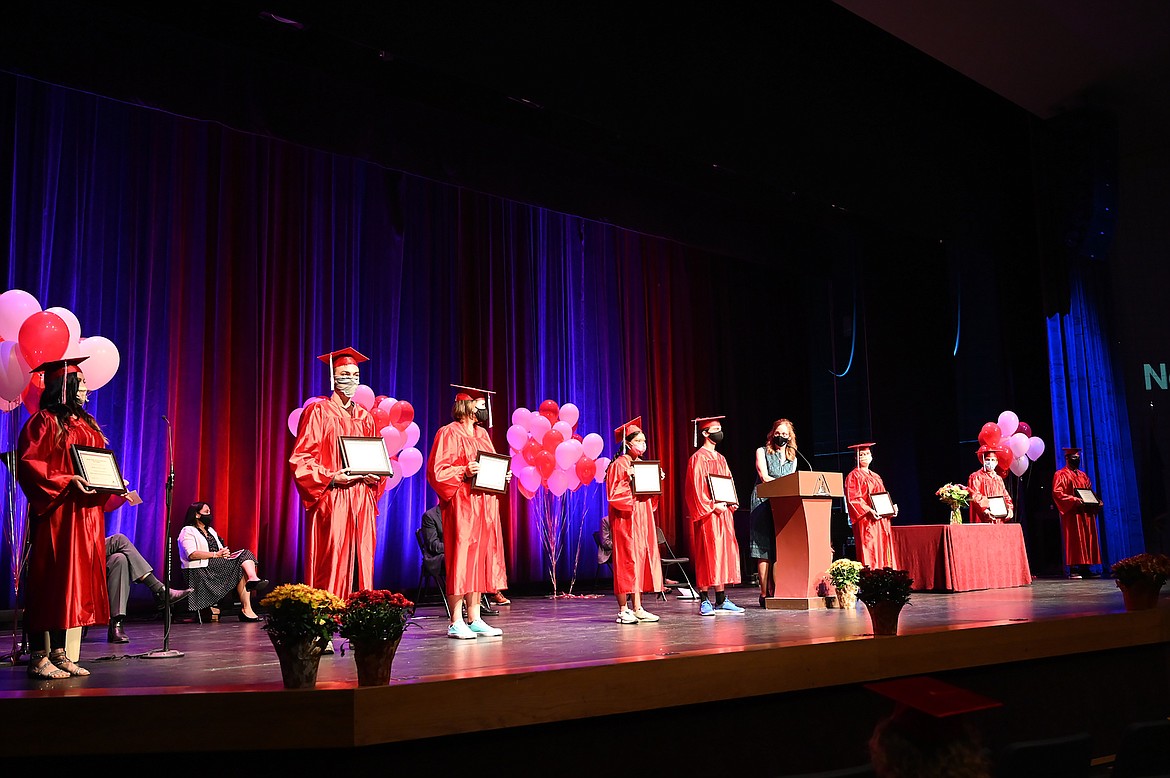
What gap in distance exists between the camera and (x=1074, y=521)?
12461 millimetres

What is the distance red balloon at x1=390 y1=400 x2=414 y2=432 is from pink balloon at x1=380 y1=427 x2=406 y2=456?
58 mm

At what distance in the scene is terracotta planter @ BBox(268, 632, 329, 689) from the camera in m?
3.26

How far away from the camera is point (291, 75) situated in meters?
8.73

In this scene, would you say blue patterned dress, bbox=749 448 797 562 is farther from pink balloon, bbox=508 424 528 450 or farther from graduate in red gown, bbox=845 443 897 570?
pink balloon, bbox=508 424 528 450

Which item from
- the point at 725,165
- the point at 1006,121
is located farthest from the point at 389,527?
the point at 1006,121

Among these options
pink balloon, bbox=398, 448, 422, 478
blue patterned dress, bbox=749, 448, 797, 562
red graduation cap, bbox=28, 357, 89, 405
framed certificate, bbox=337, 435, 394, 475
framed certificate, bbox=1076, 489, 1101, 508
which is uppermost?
red graduation cap, bbox=28, 357, 89, 405

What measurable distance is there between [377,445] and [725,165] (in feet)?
14.8

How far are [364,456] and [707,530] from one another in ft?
10.4

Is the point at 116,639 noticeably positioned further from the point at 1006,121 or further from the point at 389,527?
the point at 1006,121

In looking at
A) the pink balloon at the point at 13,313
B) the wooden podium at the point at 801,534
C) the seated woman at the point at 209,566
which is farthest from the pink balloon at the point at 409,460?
the pink balloon at the point at 13,313

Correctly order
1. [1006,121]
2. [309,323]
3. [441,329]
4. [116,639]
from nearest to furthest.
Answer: [116,639] → [309,323] → [441,329] → [1006,121]

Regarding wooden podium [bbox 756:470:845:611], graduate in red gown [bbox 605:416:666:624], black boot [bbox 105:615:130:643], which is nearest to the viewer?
black boot [bbox 105:615:130:643]

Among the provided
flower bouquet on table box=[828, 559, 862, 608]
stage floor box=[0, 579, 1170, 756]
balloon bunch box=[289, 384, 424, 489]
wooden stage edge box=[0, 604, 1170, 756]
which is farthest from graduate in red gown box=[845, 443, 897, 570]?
wooden stage edge box=[0, 604, 1170, 756]

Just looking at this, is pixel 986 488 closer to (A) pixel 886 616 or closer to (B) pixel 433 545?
(B) pixel 433 545
